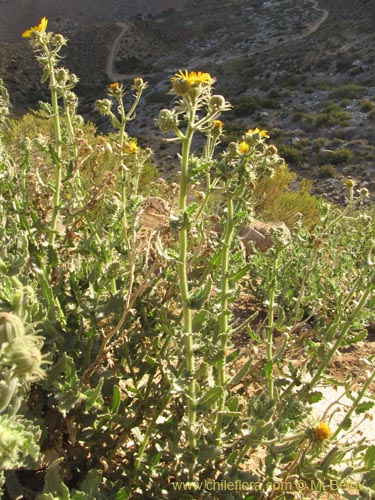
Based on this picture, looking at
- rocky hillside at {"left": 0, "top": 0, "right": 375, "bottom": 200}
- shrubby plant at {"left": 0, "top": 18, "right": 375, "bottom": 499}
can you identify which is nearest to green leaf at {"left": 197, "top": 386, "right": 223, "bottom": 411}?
shrubby plant at {"left": 0, "top": 18, "right": 375, "bottom": 499}

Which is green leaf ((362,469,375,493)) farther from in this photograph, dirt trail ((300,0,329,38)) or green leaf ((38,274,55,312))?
dirt trail ((300,0,329,38))

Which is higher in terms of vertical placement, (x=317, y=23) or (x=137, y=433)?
(x=317, y=23)

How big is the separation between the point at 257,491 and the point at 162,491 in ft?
1.26

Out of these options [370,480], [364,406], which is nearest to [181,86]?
[364,406]

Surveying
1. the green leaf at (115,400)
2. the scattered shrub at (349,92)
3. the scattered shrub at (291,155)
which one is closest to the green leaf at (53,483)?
the green leaf at (115,400)

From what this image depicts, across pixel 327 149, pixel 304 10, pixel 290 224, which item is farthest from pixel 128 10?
pixel 290 224

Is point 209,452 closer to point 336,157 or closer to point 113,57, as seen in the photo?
point 336,157

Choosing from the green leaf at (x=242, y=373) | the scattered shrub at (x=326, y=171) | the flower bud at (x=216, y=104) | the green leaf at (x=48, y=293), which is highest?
the flower bud at (x=216, y=104)

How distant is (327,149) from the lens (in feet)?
62.2

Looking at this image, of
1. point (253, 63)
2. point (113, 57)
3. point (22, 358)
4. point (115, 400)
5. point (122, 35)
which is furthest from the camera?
point (122, 35)

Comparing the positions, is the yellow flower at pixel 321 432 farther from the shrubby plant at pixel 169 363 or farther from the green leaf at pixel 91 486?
the green leaf at pixel 91 486

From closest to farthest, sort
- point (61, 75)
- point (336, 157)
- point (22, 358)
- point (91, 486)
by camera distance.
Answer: point (22, 358) → point (91, 486) → point (61, 75) → point (336, 157)

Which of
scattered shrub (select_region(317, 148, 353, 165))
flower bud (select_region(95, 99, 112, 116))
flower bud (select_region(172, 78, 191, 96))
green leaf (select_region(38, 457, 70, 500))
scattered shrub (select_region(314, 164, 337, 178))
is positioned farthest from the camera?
scattered shrub (select_region(317, 148, 353, 165))

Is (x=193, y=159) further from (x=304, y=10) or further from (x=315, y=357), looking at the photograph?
(x=304, y=10)
